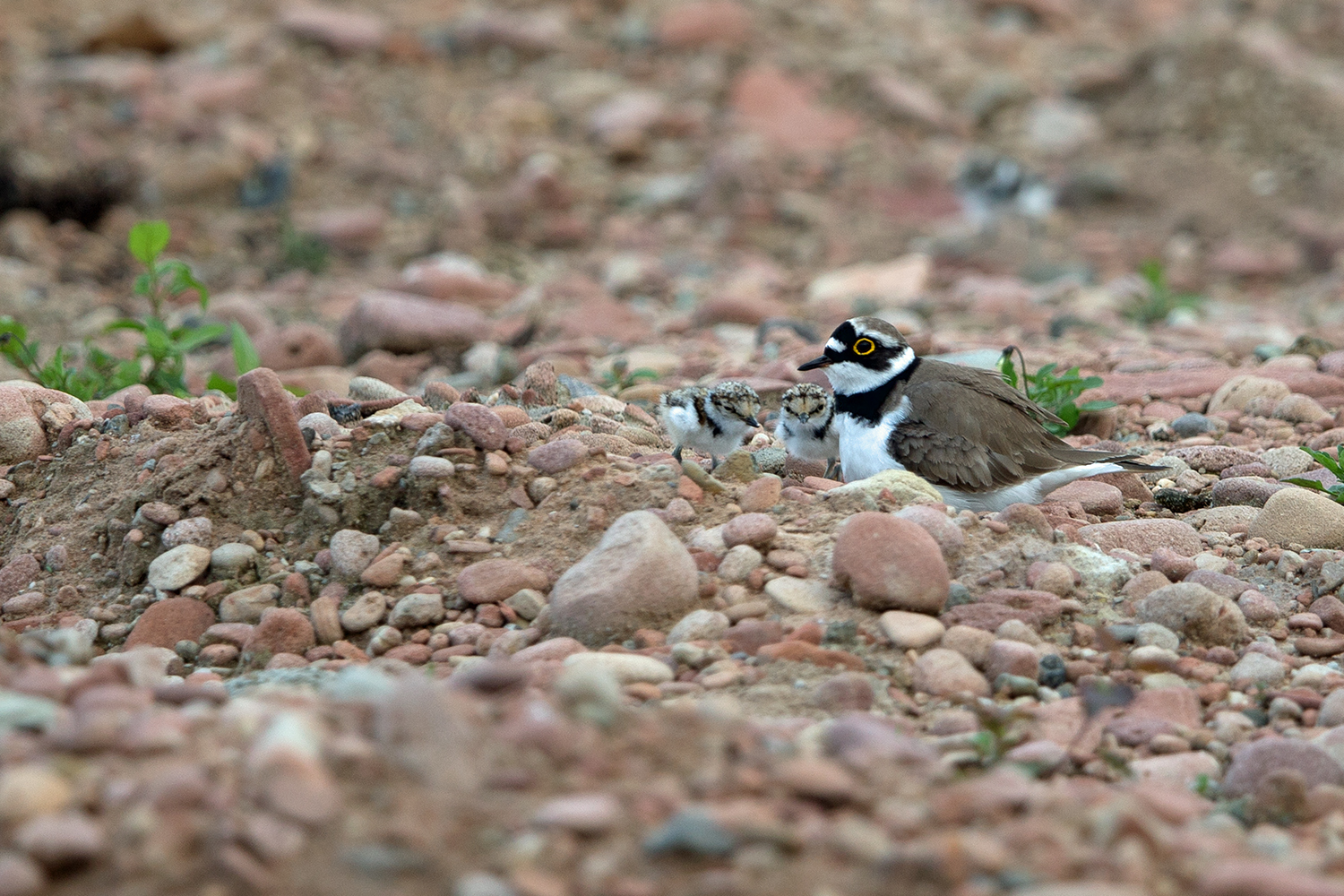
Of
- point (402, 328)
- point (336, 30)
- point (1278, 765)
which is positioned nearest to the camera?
point (1278, 765)

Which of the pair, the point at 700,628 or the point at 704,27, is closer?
the point at 700,628

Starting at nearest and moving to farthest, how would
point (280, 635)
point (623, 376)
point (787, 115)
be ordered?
point (280, 635) → point (623, 376) → point (787, 115)

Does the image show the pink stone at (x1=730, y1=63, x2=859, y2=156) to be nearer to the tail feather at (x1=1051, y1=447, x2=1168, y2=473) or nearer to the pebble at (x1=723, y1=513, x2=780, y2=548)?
the tail feather at (x1=1051, y1=447, x2=1168, y2=473)

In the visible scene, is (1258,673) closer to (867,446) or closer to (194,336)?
(867,446)

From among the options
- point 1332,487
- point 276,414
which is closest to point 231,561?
point 276,414

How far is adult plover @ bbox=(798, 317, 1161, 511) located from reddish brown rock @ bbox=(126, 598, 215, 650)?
2.60 meters

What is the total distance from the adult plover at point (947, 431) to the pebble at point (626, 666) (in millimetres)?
1964

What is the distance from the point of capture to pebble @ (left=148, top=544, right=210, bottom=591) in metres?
4.81

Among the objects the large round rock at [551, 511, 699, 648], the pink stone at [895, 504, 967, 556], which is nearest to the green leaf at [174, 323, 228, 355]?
the large round rock at [551, 511, 699, 648]

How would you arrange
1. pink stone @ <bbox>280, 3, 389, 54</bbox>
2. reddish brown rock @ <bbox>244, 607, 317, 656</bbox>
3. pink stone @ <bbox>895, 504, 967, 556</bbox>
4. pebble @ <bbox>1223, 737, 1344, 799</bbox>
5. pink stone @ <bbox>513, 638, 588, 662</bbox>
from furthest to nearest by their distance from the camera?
pink stone @ <bbox>280, 3, 389, 54</bbox> → pink stone @ <bbox>895, 504, 967, 556</bbox> → reddish brown rock @ <bbox>244, 607, 317, 656</bbox> → pink stone @ <bbox>513, 638, 588, 662</bbox> → pebble @ <bbox>1223, 737, 1344, 799</bbox>

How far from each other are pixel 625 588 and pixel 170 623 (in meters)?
1.59

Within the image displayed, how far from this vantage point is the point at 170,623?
4.66 metres

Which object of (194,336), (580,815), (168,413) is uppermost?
(580,815)

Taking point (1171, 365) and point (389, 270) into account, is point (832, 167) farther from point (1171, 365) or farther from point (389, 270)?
point (1171, 365)
